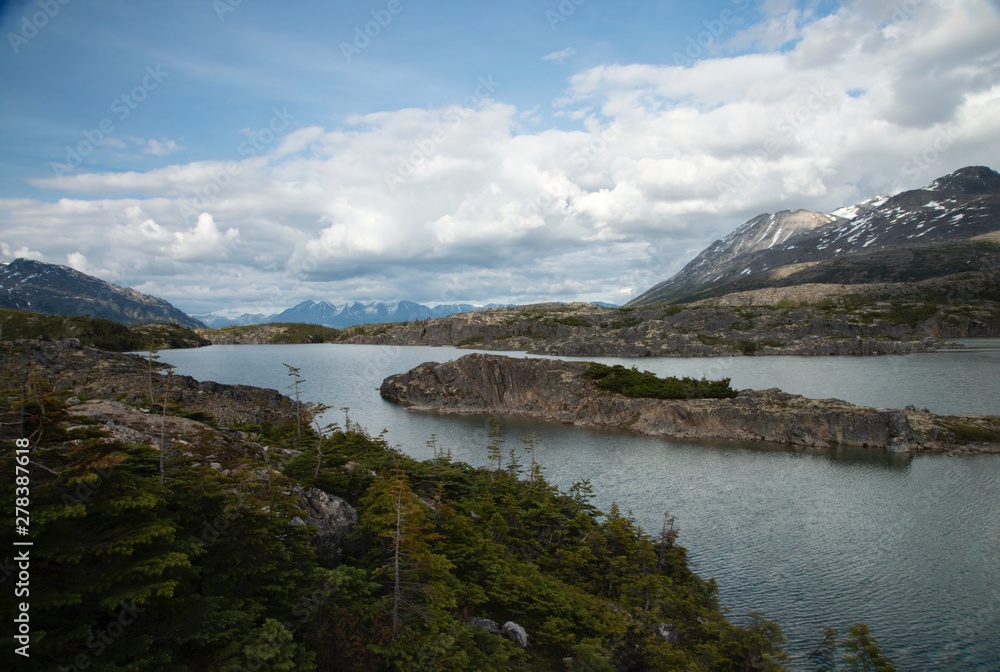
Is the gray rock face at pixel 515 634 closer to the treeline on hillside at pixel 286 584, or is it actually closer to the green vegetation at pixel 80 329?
the treeline on hillside at pixel 286 584

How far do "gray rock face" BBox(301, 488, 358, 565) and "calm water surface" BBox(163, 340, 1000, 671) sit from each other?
1801 cm

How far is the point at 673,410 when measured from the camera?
66625 mm

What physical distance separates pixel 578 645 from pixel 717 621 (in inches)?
276

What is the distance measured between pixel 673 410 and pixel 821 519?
31119 mm

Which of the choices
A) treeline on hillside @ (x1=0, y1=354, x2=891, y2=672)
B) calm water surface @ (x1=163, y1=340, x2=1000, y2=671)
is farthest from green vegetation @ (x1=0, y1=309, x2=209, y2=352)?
treeline on hillside @ (x1=0, y1=354, x2=891, y2=672)

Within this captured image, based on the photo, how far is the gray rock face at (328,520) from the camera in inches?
669

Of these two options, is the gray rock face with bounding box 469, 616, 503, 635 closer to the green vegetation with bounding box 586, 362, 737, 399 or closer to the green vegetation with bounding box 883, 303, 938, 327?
the green vegetation with bounding box 586, 362, 737, 399

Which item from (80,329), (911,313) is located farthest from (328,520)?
(911,313)

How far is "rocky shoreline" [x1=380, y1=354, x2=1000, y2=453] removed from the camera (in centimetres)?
5603

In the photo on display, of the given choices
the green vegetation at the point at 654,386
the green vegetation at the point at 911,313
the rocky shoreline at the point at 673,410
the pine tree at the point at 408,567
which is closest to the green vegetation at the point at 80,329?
the rocky shoreline at the point at 673,410

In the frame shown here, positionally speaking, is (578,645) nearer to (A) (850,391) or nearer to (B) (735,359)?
(A) (850,391)

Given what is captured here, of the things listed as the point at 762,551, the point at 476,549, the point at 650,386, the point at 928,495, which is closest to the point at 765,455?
the point at 928,495

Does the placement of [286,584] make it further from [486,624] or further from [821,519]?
[821,519]

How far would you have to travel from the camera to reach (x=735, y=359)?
15812 cm
